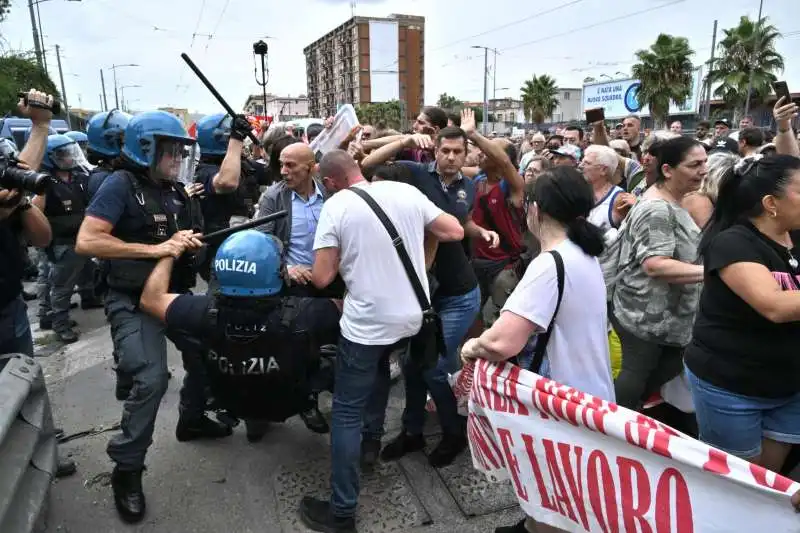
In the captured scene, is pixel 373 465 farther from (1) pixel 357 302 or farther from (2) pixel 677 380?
(2) pixel 677 380

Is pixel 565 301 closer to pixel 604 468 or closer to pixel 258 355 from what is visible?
pixel 604 468

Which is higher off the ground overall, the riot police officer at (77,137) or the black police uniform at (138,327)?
the riot police officer at (77,137)

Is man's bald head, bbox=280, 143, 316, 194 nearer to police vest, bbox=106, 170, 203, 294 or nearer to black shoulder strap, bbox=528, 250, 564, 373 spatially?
police vest, bbox=106, 170, 203, 294

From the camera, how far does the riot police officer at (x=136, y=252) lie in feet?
9.20

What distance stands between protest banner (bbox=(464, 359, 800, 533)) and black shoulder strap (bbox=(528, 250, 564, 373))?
0.25 ft

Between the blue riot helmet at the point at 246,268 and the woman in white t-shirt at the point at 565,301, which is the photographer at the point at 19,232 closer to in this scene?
the blue riot helmet at the point at 246,268

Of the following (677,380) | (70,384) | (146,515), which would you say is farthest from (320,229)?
(70,384)

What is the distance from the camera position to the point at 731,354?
2209 mm

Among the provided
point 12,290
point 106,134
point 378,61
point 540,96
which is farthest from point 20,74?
point 378,61

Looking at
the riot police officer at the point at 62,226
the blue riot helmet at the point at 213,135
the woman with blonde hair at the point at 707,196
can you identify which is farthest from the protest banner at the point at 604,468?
the riot police officer at the point at 62,226

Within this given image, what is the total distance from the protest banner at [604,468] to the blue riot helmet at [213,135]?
3.61m

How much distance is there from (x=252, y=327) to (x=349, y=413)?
0.65 meters

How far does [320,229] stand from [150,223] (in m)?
0.98

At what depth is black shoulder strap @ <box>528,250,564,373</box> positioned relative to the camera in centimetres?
205
